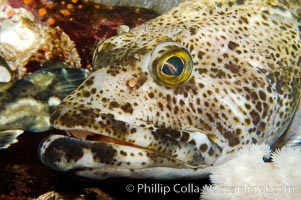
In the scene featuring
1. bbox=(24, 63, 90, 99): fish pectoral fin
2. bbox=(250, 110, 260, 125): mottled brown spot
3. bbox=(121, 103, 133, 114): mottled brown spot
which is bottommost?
bbox=(250, 110, 260, 125): mottled brown spot

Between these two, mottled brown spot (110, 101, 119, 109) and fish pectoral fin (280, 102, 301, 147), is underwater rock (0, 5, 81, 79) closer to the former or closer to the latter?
mottled brown spot (110, 101, 119, 109)

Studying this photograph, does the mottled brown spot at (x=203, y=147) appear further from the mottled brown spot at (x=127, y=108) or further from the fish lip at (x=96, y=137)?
the mottled brown spot at (x=127, y=108)

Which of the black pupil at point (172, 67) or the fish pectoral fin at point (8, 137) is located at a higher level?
the black pupil at point (172, 67)

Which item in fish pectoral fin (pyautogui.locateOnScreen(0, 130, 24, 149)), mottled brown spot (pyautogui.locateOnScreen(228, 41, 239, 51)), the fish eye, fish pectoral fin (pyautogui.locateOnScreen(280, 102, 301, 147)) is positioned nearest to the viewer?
the fish eye

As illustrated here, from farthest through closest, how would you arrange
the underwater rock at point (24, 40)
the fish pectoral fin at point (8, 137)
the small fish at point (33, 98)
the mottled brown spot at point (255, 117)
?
the underwater rock at point (24, 40) < the small fish at point (33, 98) < the fish pectoral fin at point (8, 137) < the mottled brown spot at point (255, 117)

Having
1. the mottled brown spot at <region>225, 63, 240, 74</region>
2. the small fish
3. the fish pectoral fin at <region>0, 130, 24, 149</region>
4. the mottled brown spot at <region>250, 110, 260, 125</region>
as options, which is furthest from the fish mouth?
the small fish

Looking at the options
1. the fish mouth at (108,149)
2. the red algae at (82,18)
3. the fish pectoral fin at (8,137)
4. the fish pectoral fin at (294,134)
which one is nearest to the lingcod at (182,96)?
the fish mouth at (108,149)

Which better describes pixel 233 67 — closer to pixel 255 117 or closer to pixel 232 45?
pixel 232 45

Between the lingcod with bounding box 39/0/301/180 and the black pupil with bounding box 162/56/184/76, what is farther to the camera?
the black pupil with bounding box 162/56/184/76
